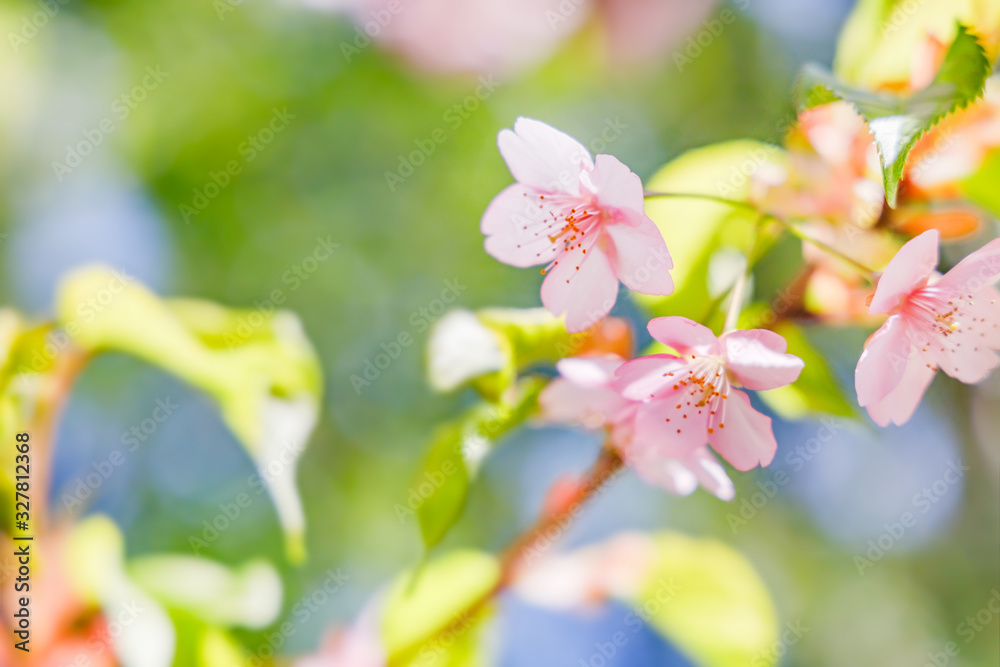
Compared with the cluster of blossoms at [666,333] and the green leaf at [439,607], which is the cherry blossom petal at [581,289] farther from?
the green leaf at [439,607]

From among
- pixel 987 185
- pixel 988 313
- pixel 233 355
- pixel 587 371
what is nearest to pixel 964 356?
pixel 988 313

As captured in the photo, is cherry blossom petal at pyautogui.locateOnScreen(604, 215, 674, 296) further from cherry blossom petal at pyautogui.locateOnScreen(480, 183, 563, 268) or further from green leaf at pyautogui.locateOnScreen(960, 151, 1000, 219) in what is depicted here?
green leaf at pyautogui.locateOnScreen(960, 151, 1000, 219)

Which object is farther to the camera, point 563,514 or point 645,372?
point 563,514

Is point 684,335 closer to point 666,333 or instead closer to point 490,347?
point 666,333

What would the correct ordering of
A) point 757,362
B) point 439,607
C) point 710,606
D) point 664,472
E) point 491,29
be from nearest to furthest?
point 757,362 < point 664,472 < point 439,607 < point 710,606 < point 491,29

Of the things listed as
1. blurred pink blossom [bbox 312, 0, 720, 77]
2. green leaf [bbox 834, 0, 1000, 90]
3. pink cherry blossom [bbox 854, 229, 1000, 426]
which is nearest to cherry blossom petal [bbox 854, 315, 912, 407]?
pink cherry blossom [bbox 854, 229, 1000, 426]

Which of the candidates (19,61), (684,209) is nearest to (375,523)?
(19,61)

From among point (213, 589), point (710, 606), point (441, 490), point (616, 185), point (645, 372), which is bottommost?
point (710, 606)
